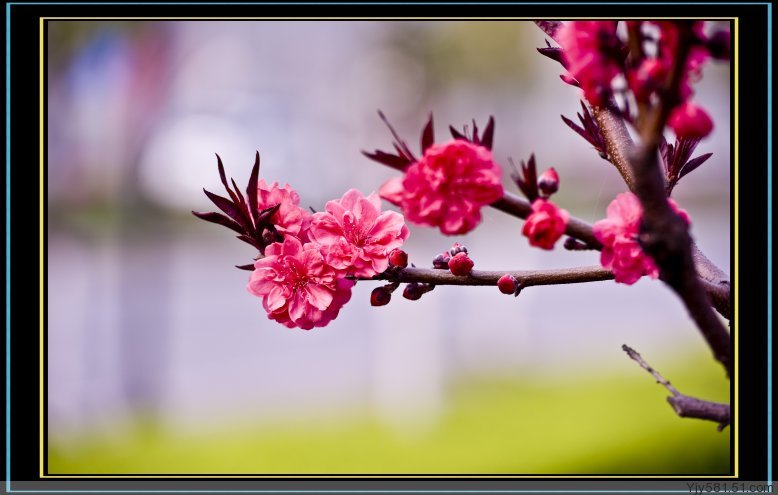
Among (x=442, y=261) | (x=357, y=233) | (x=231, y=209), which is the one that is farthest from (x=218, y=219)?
(x=442, y=261)

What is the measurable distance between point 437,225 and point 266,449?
342 cm

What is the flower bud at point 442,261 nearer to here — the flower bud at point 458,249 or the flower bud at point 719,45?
the flower bud at point 458,249

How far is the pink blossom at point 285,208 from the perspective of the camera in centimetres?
85

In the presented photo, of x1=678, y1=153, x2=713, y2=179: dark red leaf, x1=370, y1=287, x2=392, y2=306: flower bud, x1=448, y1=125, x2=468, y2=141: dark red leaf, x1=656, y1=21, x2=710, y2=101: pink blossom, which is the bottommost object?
x1=370, y1=287, x2=392, y2=306: flower bud

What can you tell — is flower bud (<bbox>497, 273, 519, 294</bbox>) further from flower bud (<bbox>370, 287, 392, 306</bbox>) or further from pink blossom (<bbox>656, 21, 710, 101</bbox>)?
pink blossom (<bbox>656, 21, 710, 101</bbox>)

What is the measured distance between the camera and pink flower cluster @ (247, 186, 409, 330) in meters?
0.82

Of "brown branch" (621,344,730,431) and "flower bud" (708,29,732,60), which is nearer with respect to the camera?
"flower bud" (708,29,732,60)

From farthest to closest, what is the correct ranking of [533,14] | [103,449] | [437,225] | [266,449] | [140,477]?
[103,449]
[266,449]
[140,477]
[533,14]
[437,225]

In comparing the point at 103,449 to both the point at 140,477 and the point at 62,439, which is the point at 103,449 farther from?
the point at 140,477

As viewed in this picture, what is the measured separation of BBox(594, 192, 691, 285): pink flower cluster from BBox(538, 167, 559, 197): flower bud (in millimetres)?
69

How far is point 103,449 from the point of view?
4168 millimetres

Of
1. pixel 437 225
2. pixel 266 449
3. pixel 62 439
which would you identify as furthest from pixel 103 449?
pixel 437 225

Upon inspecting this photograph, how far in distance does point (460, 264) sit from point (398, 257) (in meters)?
0.07

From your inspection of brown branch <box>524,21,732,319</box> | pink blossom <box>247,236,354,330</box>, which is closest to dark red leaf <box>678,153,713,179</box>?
brown branch <box>524,21,732,319</box>
